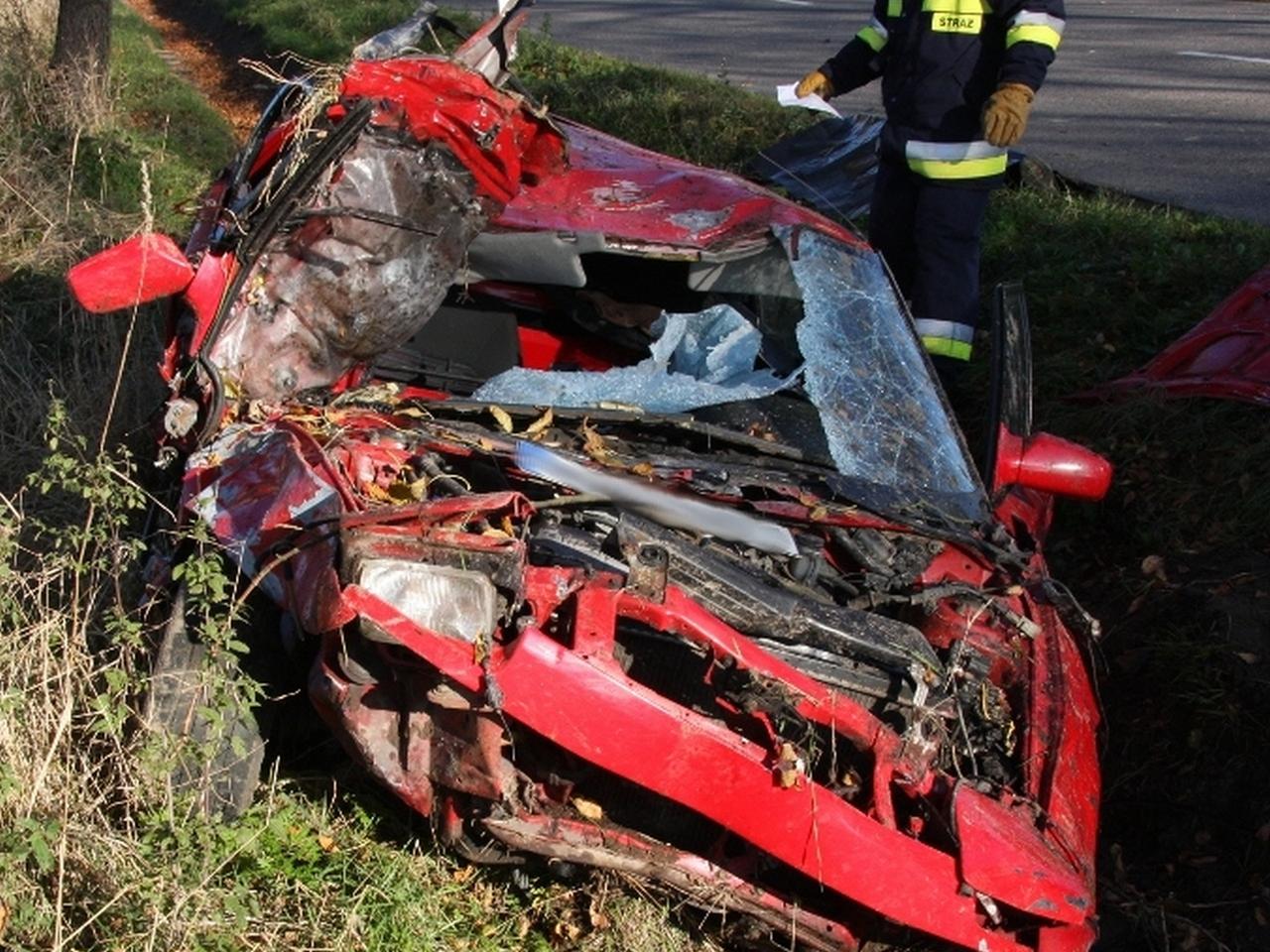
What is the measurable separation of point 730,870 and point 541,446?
1.06 meters

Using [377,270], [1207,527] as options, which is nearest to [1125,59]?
[1207,527]

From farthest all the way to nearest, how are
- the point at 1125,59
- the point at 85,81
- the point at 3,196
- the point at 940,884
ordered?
1. the point at 1125,59
2. the point at 85,81
3. the point at 3,196
4. the point at 940,884

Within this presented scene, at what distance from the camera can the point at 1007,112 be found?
521 cm

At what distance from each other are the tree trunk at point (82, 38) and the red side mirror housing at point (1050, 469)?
7058mm

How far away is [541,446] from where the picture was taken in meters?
3.53

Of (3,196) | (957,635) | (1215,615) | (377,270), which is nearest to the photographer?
(957,635)

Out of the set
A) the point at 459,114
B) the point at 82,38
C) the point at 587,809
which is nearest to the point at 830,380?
the point at 459,114

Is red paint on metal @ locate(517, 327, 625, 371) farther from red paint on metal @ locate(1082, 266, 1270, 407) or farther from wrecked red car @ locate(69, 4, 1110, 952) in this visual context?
red paint on metal @ locate(1082, 266, 1270, 407)

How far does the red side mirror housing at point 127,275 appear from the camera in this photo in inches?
139

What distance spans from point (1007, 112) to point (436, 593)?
10.7 ft

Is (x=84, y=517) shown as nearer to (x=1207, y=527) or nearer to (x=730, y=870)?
(x=730, y=870)

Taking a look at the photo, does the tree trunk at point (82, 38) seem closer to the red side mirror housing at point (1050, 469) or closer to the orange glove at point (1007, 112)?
the orange glove at point (1007, 112)

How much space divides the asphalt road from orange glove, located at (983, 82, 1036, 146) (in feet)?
6.77

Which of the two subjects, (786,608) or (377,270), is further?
(377,270)
